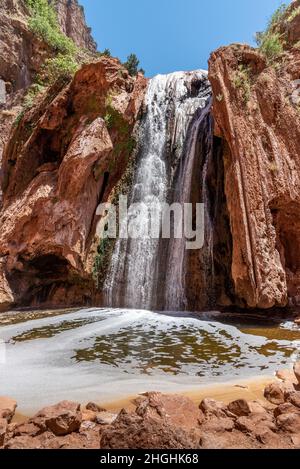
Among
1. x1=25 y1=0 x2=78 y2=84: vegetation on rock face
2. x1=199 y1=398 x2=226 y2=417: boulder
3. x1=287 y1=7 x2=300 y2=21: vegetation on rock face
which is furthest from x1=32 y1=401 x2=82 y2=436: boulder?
x1=25 y1=0 x2=78 y2=84: vegetation on rock face

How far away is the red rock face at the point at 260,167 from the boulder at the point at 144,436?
5706 millimetres

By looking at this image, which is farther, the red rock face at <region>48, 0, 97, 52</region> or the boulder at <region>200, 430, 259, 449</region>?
the red rock face at <region>48, 0, 97, 52</region>

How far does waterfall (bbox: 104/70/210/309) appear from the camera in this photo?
33.6ft

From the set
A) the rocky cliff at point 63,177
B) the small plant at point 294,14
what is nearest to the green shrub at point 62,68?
the rocky cliff at point 63,177

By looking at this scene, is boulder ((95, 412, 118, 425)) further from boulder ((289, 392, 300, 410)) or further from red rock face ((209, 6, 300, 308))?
red rock face ((209, 6, 300, 308))

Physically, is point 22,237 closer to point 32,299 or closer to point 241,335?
point 32,299

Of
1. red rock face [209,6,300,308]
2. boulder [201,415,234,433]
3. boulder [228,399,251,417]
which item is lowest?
boulder [201,415,234,433]

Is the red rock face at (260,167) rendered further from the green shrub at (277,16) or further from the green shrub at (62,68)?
the green shrub at (62,68)

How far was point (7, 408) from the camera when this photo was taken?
9.14ft

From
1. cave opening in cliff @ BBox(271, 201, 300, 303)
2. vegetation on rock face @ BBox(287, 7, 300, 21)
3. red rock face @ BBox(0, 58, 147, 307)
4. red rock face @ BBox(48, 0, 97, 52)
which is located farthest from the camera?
red rock face @ BBox(48, 0, 97, 52)

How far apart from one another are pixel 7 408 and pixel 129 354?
7.71ft

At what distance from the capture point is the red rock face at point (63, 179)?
1084 cm

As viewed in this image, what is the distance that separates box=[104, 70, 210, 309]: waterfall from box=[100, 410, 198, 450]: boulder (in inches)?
303

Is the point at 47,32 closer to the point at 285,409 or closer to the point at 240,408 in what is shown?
the point at 240,408
